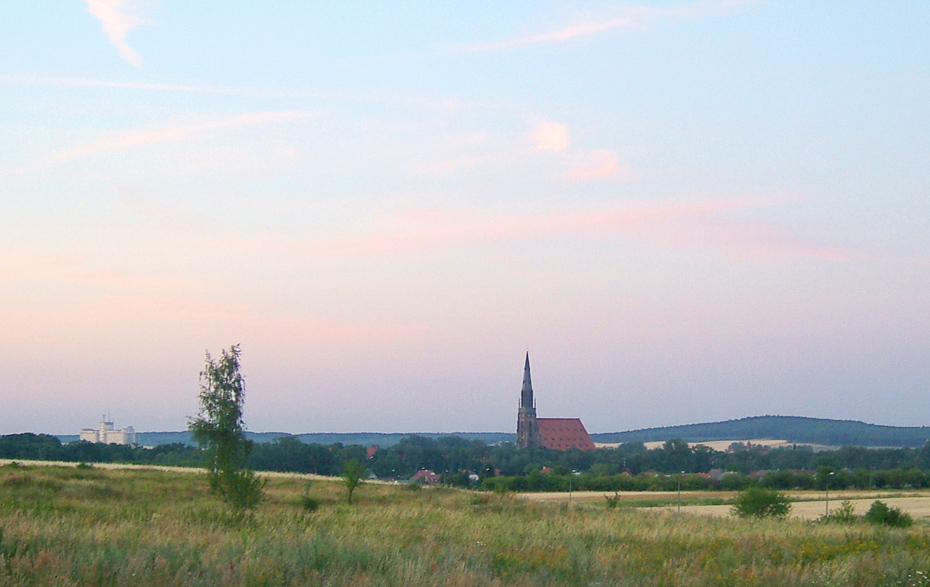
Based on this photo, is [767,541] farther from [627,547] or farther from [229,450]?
[229,450]

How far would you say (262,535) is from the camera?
13.5 meters

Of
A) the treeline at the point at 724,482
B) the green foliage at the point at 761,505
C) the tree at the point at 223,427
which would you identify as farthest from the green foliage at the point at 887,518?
the treeline at the point at 724,482

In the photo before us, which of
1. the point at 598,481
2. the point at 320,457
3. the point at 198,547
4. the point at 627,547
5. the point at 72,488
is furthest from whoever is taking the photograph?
the point at 320,457

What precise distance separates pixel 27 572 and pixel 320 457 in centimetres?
9336

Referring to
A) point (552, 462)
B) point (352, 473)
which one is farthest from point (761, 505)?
point (552, 462)

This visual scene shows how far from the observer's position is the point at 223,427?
1115 inches

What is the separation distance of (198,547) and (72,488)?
89.5 ft

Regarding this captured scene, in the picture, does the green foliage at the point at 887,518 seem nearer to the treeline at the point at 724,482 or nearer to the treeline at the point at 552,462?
the treeline at the point at 552,462

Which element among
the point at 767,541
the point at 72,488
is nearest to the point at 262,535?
the point at 767,541

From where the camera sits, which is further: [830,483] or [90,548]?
[830,483]

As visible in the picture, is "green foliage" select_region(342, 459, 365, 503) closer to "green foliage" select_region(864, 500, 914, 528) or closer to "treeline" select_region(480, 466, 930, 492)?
"green foliage" select_region(864, 500, 914, 528)

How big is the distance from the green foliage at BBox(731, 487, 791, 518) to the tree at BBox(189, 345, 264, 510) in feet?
60.9

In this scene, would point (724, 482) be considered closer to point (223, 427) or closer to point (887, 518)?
point (887, 518)

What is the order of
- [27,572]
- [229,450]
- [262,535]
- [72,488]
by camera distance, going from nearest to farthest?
1. [27,572]
2. [262,535]
3. [229,450]
4. [72,488]
